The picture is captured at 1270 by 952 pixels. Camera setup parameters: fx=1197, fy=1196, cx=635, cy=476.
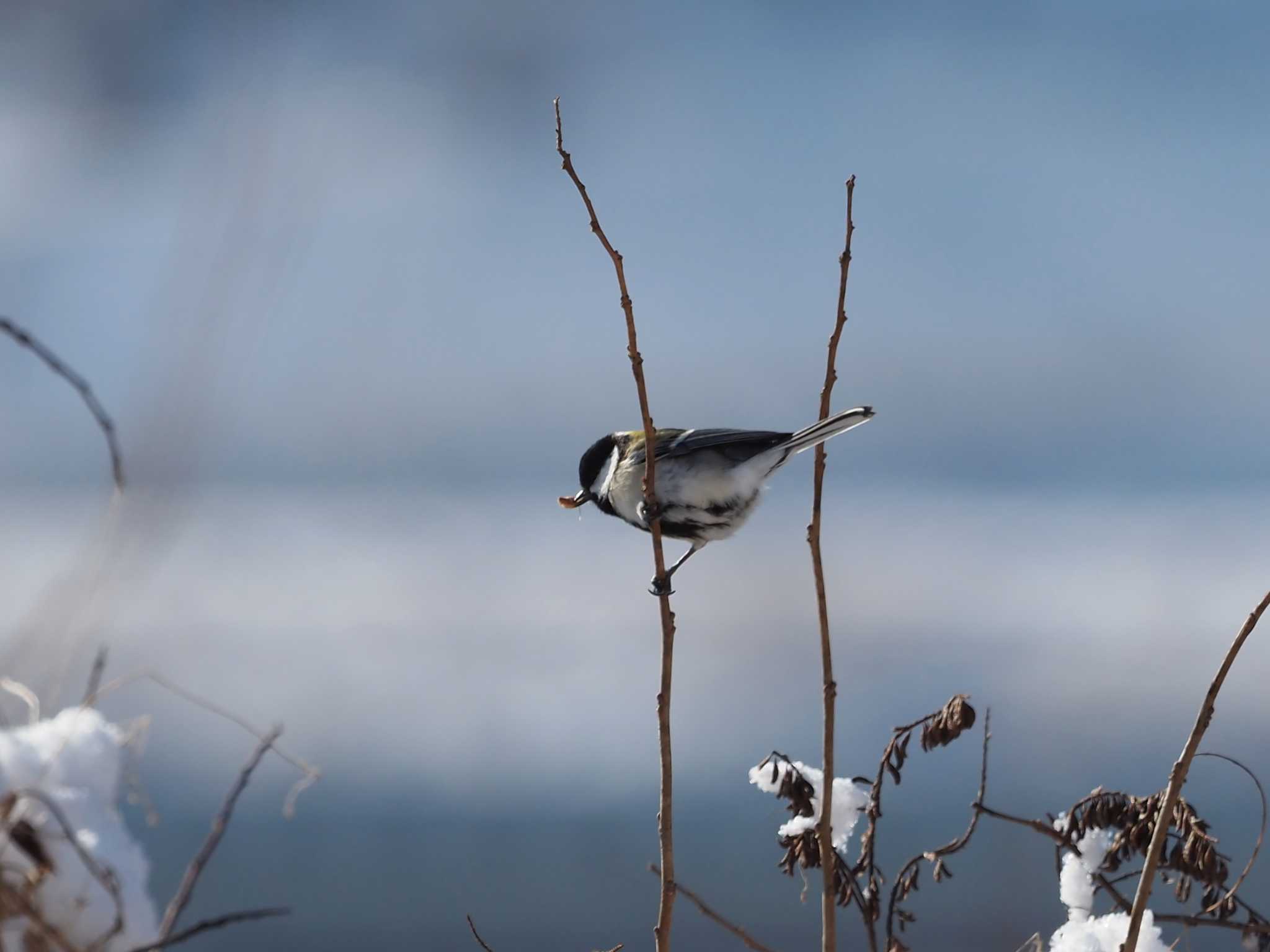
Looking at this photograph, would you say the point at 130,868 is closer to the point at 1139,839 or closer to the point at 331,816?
the point at 1139,839

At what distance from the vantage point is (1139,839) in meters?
1.65

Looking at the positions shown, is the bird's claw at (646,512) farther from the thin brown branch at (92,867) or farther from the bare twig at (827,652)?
the thin brown branch at (92,867)

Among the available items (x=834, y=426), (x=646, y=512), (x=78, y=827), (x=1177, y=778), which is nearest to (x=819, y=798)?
(x=1177, y=778)

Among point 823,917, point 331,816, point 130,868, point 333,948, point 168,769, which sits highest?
point 130,868

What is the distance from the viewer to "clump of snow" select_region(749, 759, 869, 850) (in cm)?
176

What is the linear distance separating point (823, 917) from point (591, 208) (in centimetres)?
99

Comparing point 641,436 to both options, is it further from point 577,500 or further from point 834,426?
point 834,426

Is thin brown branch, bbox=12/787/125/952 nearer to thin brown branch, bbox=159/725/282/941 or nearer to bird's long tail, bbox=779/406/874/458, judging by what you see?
thin brown branch, bbox=159/725/282/941

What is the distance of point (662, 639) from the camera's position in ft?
5.49

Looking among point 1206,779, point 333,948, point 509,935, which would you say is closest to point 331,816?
point 333,948

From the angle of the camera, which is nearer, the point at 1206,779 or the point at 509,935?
the point at 1206,779

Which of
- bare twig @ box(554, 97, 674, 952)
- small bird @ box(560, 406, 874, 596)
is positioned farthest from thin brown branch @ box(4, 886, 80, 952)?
small bird @ box(560, 406, 874, 596)

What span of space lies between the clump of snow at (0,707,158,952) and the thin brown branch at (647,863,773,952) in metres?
0.65

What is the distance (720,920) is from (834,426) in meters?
1.17
